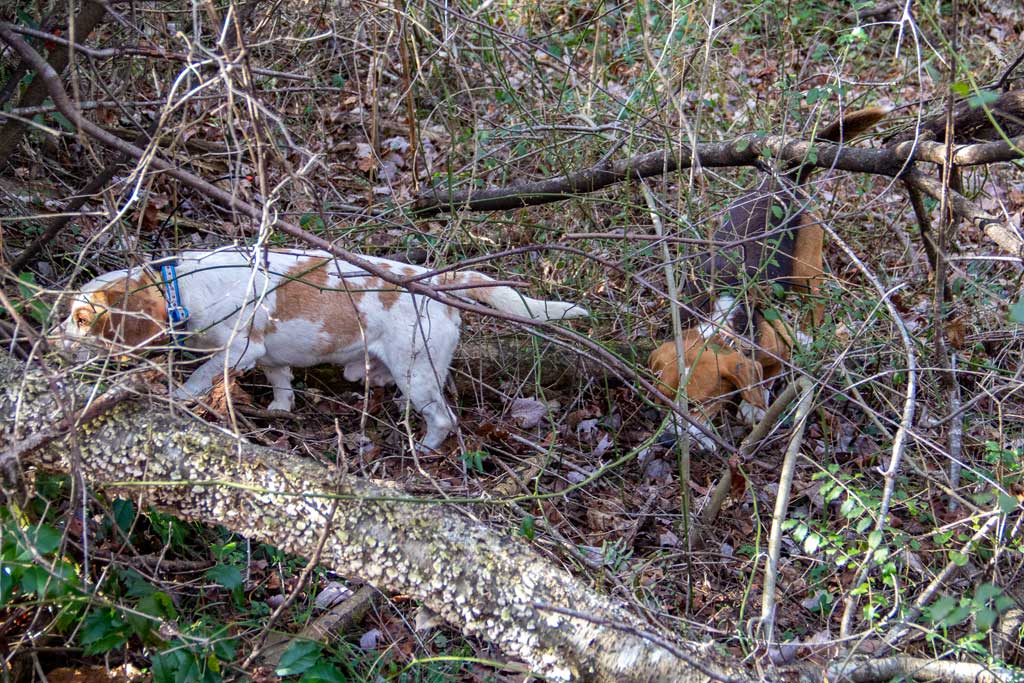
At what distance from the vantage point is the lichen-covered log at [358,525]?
88.6 inches

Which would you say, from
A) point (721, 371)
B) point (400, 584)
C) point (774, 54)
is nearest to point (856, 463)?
point (721, 371)

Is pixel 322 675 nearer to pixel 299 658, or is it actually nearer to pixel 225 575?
pixel 299 658

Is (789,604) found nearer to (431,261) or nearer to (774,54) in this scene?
(431,261)

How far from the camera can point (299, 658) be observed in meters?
2.49

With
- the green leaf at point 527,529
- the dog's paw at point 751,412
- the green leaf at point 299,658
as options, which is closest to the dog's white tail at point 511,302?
the dog's paw at point 751,412

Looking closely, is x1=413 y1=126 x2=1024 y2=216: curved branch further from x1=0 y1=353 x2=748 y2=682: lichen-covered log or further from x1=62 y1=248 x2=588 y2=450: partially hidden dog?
x1=0 y1=353 x2=748 y2=682: lichen-covered log

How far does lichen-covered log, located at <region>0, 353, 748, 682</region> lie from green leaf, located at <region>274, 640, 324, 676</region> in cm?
31

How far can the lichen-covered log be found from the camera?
2250mm

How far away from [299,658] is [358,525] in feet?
1.49

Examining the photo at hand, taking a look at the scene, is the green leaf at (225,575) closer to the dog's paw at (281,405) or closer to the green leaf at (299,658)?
the green leaf at (299,658)

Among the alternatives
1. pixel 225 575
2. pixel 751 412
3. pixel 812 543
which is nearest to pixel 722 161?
pixel 751 412

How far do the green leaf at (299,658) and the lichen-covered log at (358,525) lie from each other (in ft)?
1.00

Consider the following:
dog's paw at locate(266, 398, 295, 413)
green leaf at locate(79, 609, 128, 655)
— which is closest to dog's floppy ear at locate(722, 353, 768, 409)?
dog's paw at locate(266, 398, 295, 413)

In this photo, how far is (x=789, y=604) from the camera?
3.21 m
